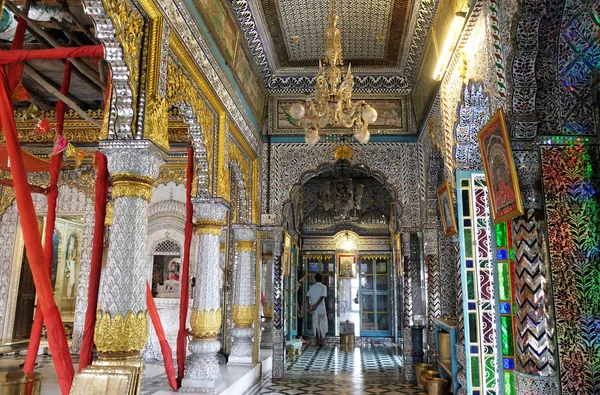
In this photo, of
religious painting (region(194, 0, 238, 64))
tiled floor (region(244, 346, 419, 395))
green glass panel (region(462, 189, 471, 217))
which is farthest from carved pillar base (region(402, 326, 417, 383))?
religious painting (region(194, 0, 238, 64))

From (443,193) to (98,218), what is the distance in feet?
13.2

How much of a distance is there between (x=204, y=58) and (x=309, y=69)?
3.36 meters

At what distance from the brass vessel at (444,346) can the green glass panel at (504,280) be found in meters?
2.86

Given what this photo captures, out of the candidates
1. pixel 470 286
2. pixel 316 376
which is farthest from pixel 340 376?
pixel 470 286

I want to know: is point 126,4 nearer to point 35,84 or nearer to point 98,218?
point 98,218

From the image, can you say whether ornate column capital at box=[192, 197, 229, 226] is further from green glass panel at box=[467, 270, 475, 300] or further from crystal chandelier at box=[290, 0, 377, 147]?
green glass panel at box=[467, 270, 475, 300]

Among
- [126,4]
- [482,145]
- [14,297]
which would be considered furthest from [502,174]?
[14,297]

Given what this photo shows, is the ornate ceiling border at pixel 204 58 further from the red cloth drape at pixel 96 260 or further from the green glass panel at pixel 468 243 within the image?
the green glass panel at pixel 468 243

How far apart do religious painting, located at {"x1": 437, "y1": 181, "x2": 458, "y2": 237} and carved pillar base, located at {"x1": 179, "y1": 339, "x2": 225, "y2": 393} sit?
3053mm

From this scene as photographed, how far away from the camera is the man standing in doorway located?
12727mm

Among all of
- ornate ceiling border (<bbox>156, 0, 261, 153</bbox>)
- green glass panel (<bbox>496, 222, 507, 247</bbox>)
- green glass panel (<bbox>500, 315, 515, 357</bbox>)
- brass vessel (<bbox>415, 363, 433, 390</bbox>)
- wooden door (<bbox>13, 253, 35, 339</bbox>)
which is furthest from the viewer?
wooden door (<bbox>13, 253, 35, 339</bbox>)

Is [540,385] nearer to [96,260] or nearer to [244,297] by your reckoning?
[96,260]

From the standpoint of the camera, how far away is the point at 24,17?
379 cm

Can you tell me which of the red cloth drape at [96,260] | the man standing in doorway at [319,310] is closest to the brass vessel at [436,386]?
the red cloth drape at [96,260]
